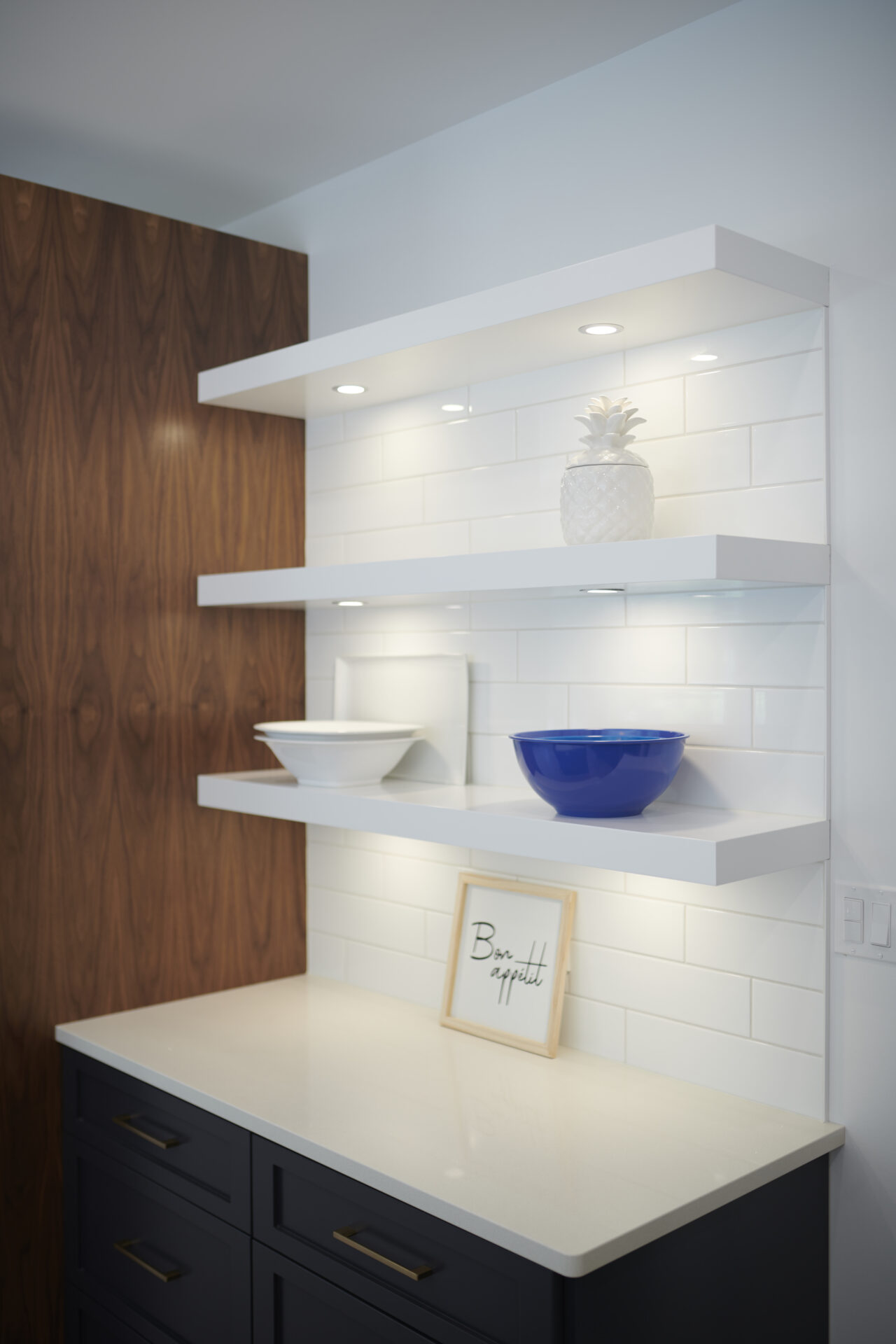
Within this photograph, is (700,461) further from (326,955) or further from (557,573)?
(326,955)

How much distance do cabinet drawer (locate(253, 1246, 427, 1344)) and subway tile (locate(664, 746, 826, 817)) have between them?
894mm

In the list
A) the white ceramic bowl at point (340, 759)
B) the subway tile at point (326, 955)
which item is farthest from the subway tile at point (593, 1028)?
the subway tile at point (326, 955)

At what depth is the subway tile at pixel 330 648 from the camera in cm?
251

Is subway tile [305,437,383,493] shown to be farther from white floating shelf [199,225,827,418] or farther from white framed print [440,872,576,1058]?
white framed print [440,872,576,1058]

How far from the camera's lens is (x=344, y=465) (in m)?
2.56

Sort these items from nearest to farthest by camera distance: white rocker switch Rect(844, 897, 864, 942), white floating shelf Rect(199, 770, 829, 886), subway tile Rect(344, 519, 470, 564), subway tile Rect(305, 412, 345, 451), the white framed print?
1. white floating shelf Rect(199, 770, 829, 886)
2. white rocker switch Rect(844, 897, 864, 942)
3. the white framed print
4. subway tile Rect(344, 519, 470, 564)
5. subway tile Rect(305, 412, 345, 451)

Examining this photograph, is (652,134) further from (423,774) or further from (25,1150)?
(25,1150)

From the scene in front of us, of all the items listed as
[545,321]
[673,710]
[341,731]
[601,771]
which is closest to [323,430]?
[341,731]

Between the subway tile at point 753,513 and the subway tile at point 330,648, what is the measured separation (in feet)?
2.60

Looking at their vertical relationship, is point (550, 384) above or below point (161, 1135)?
above

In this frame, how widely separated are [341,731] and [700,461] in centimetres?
82

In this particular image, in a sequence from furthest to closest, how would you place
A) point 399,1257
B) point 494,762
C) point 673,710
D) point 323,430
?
point 323,430 → point 494,762 → point 673,710 → point 399,1257

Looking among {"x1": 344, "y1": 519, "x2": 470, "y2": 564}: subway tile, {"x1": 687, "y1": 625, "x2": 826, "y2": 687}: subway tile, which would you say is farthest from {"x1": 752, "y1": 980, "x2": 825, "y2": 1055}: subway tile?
{"x1": 344, "y1": 519, "x2": 470, "y2": 564}: subway tile

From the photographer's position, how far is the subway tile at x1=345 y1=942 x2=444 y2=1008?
235 cm
